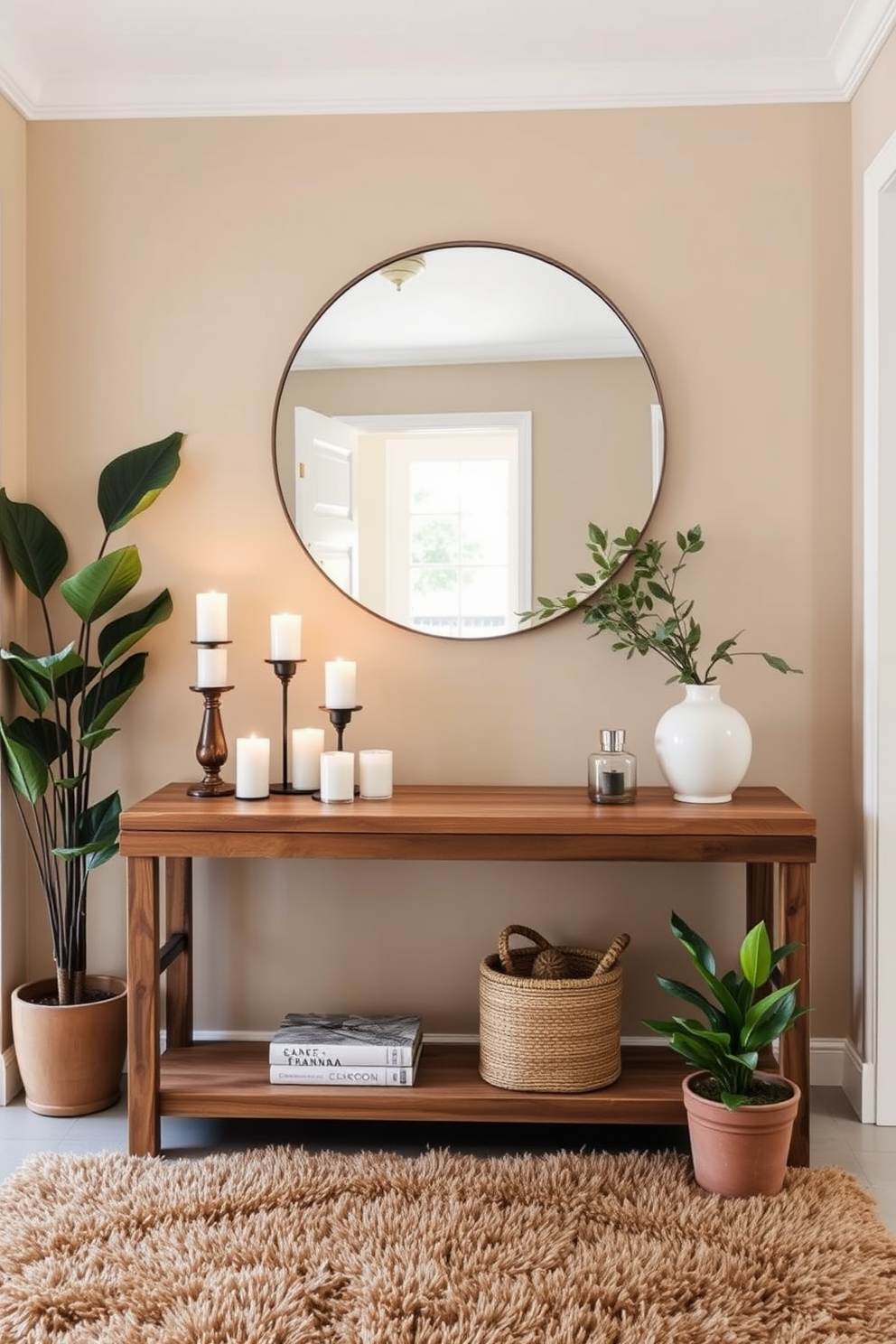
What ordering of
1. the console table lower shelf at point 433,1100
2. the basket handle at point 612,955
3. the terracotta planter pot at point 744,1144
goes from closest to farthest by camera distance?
the terracotta planter pot at point 744,1144
the console table lower shelf at point 433,1100
the basket handle at point 612,955

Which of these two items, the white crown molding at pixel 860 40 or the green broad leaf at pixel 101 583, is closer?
the white crown molding at pixel 860 40

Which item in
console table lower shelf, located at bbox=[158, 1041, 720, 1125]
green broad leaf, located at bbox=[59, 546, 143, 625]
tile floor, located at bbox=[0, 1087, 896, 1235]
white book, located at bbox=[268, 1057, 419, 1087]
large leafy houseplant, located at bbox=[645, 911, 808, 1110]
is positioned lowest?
tile floor, located at bbox=[0, 1087, 896, 1235]

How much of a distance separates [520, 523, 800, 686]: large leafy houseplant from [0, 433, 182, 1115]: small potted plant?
1000mm

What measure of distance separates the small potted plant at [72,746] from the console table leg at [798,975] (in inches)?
60.8

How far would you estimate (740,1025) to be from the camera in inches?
90.9

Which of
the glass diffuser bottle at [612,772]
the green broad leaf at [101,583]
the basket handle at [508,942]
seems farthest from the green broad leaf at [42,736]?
the glass diffuser bottle at [612,772]

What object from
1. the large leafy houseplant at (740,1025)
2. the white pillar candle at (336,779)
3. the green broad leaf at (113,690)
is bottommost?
the large leafy houseplant at (740,1025)

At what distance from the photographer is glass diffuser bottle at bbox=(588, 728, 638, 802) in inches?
103

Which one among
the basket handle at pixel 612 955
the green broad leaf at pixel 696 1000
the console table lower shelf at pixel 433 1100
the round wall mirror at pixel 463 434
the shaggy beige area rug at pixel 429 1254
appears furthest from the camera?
the round wall mirror at pixel 463 434

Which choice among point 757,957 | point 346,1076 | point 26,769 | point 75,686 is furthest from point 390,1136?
point 75,686

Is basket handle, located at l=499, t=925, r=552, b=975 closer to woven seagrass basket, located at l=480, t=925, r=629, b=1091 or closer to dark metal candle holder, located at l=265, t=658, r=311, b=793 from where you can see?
woven seagrass basket, located at l=480, t=925, r=629, b=1091

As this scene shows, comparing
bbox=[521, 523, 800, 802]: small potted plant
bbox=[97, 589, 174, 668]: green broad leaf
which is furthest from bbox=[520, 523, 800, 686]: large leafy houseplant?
bbox=[97, 589, 174, 668]: green broad leaf

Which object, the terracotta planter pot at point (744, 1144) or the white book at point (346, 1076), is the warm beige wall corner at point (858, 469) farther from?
the white book at point (346, 1076)

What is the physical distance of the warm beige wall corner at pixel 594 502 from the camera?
9.35 ft
